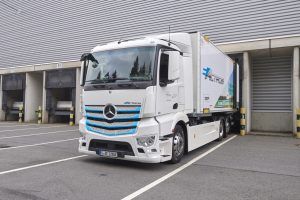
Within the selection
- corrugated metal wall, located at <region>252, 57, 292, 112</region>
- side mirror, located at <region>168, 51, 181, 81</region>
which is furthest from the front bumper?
corrugated metal wall, located at <region>252, 57, 292, 112</region>

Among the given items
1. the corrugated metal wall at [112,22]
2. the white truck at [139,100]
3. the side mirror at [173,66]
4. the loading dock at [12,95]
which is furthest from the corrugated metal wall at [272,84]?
the loading dock at [12,95]

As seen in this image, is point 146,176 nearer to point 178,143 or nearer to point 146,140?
point 146,140

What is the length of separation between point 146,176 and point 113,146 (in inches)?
42.4

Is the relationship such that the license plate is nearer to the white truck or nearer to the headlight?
the white truck

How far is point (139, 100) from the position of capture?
575 centimetres

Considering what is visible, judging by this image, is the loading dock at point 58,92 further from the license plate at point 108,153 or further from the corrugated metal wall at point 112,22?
the license plate at point 108,153

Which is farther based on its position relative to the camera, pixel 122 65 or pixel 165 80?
pixel 122 65

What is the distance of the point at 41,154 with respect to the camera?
7.65 metres

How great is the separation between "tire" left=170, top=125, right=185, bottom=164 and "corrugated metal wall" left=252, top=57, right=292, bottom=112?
912cm

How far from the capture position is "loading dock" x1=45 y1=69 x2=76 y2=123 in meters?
18.6

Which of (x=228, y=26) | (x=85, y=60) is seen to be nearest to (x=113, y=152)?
(x=85, y=60)

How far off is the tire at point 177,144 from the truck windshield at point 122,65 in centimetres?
163

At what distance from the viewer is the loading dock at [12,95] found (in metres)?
21.4

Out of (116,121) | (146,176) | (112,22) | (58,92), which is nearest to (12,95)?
(58,92)
